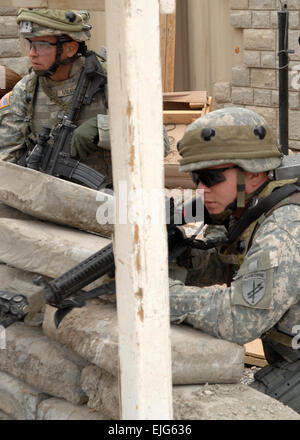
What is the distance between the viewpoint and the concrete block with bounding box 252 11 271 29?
8727mm

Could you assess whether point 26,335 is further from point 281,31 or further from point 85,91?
point 281,31

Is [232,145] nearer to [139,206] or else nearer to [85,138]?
[139,206]

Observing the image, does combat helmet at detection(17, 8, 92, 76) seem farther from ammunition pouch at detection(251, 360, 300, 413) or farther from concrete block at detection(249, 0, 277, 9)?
concrete block at detection(249, 0, 277, 9)

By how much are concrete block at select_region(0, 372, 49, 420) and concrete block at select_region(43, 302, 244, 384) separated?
1.18 ft

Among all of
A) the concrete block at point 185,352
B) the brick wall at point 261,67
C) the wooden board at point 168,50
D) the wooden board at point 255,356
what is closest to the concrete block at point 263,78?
the brick wall at point 261,67

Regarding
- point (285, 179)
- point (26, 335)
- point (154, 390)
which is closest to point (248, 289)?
point (285, 179)

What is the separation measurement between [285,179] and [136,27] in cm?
125

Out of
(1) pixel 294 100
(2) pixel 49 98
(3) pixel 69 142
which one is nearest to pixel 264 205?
(3) pixel 69 142

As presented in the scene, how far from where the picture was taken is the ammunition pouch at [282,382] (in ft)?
9.27

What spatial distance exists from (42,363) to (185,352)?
2.19 feet

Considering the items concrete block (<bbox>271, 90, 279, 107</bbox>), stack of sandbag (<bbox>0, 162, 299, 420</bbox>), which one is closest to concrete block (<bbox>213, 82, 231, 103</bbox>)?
concrete block (<bbox>271, 90, 279, 107</bbox>)

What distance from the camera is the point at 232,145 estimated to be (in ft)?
9.21

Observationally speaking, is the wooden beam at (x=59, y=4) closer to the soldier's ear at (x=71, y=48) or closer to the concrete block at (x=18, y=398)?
the concrete block at (x=18, y=398)
